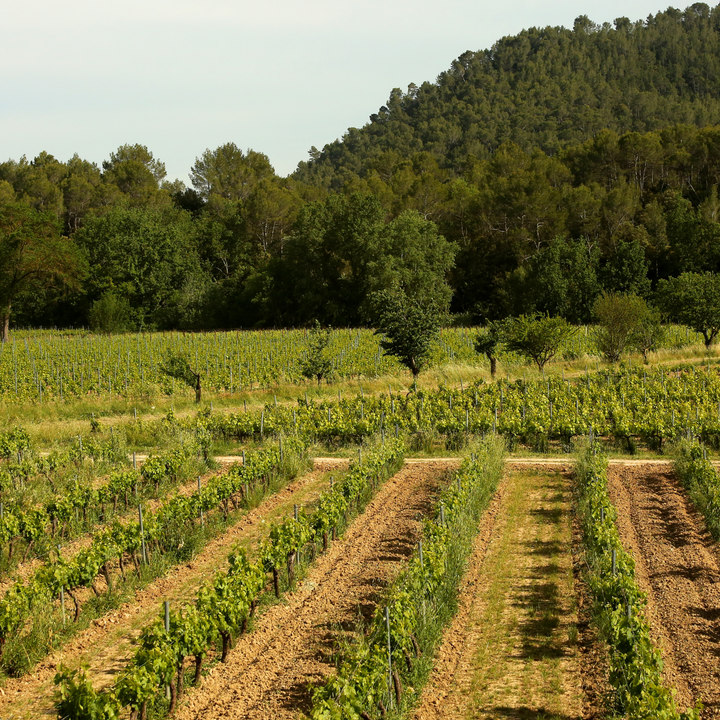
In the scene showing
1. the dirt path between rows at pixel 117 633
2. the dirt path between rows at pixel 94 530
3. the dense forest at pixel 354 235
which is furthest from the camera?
the dense forest at pixel 354 235

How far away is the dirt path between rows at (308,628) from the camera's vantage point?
826 cm

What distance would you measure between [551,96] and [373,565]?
409 ft

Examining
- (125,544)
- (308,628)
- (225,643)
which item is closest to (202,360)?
(125,544)

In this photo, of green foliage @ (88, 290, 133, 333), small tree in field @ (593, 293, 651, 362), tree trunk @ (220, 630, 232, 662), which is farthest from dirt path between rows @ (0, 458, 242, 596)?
green foliage @ (88, 290, 133, 333)

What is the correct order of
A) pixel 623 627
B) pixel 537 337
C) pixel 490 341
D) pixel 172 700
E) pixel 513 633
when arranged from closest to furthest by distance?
pixel 172 700 → pixel 623 627 → pixel 513 633 → pixel 537 337 → pixel 490 341

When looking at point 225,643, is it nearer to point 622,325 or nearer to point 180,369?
point 180,369

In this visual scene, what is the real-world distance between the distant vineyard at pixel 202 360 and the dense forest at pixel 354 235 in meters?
5.99

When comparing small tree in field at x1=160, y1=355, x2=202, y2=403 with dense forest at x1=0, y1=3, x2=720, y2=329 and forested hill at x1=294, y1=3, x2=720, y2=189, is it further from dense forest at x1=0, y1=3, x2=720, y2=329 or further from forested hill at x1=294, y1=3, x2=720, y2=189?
forested hill at x1=294, y1=3, x2=720, y2=189

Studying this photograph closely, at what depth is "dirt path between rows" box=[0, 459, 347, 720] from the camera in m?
8.52

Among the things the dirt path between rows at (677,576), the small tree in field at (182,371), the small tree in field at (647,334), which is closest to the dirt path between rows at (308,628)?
the dirt path between rows at (677,576)

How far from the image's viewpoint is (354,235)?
57750 mm

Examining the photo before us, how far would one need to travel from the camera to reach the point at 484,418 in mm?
21188

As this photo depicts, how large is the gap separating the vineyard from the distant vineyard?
8329 mm

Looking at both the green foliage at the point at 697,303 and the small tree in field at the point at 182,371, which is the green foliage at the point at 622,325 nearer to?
the green foliage at the point at 697,303
